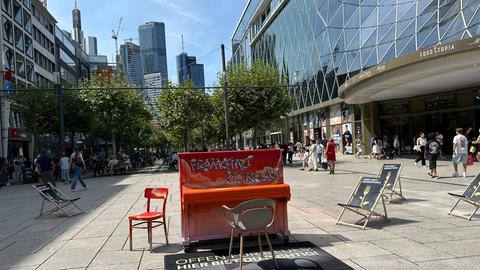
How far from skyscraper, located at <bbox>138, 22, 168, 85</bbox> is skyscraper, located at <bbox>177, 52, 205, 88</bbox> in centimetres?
1432

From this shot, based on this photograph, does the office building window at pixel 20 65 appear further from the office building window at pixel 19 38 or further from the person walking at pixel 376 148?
the person walking at pixel 376 148

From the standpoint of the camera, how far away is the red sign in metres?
6.92

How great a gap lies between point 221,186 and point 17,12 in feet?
167

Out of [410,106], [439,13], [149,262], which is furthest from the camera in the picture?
[410,106]

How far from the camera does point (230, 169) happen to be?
708cm

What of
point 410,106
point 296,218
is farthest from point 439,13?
point 296,218

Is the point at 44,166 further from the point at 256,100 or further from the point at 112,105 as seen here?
the point at 256,100

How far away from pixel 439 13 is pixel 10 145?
129ft

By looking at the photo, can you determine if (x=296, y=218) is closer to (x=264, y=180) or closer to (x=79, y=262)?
(x=264, y=180)

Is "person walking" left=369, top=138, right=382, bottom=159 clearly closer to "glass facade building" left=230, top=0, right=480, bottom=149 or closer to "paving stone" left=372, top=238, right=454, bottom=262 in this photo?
"glass facade building" left=230, top=0, right=480, bottom=149

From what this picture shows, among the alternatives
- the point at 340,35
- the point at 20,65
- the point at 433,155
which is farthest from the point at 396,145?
the point at 20,65

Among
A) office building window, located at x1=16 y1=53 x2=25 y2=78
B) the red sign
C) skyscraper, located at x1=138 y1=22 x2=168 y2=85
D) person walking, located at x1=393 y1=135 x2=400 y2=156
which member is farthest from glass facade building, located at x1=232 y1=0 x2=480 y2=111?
office building window, located at x1=16 y1=53 x2=25 y2=78

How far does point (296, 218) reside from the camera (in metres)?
9.25

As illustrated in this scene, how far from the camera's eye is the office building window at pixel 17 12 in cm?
4900
